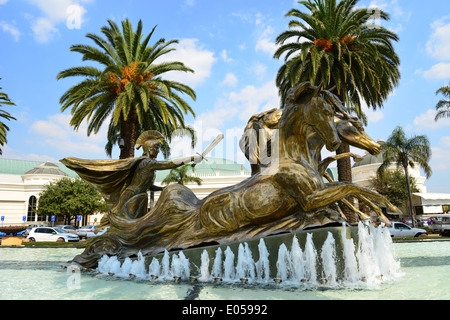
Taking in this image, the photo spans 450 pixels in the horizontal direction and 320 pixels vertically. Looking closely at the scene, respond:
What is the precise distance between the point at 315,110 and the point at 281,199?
4.75 ft

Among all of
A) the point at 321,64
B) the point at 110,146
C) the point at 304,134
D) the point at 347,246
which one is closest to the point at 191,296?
the point at 347,246

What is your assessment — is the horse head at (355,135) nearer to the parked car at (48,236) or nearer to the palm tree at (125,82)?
the palm tree at (125,82)

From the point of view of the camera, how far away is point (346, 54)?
52.1ft

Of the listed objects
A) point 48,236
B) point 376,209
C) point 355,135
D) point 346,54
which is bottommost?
point 48,236

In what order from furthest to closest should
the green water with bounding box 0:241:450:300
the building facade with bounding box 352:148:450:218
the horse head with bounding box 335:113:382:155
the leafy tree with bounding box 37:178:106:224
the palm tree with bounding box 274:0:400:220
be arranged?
the building facade with bounding box 352:148:450:218 < the leafy tree with bounding box 37:178:106:224 < the palm tree with bounding box 274:0:400:220 < the horse head with bounding box 335:113:382:155 < the green water with bounding box 0:241:450:300

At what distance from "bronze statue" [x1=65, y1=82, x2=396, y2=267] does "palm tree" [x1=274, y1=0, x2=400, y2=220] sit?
10.4 meters

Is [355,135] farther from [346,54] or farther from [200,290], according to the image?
[346,54]

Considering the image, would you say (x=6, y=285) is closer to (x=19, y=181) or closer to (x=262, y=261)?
(x=262, y=261)

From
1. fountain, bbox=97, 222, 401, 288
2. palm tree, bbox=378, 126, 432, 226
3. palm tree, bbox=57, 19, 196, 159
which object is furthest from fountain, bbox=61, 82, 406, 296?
palm tree, bbox=378, 126, 432, 226

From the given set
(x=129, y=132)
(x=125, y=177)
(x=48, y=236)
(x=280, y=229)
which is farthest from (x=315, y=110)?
(x=48, y=236)

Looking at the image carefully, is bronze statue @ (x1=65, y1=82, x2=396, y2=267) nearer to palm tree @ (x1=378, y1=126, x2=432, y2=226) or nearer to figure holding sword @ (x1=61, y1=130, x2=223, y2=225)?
figure holding sword @ (x1=61, y1=130, x2=223, y2=225)

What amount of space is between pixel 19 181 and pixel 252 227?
57843 millimetres

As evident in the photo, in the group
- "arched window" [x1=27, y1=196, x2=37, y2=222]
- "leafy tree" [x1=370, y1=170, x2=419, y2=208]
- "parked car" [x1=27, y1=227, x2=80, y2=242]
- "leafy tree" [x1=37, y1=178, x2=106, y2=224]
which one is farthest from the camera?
"arched window" [x1=27, y1=196, x2=37, y2=222]

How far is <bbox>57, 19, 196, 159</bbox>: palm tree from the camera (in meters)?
15.3
